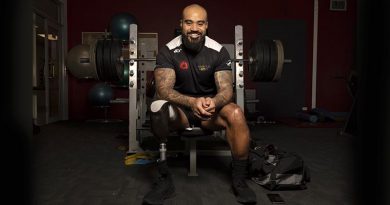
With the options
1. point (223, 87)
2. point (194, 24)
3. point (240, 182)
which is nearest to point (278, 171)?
point (240, 182)

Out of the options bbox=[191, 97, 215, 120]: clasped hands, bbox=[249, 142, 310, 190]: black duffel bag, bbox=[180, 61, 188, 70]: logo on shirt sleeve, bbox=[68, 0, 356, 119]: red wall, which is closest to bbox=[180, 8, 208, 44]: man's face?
bbox=[180, 61, 188, 70]: logo on shirt sleeve

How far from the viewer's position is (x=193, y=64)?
1.66 meters

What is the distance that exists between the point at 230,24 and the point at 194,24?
133 inches

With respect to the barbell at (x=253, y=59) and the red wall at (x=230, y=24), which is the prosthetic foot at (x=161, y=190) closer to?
the barbell at (x=253, y=59)

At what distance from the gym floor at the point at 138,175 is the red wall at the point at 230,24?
1.80m

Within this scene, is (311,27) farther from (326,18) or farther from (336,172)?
(336,172)

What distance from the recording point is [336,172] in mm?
1873

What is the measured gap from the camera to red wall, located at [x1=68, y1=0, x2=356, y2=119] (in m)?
4.69

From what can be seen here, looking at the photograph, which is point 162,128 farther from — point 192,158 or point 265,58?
point 265,58

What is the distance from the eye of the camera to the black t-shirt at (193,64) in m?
1.64

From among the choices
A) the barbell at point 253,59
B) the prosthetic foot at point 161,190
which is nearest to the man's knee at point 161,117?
the prosthetic foot at point 161,190

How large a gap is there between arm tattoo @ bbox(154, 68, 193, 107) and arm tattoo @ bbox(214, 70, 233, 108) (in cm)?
17

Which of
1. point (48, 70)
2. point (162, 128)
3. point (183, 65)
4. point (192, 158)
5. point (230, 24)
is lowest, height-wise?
point (192, 158)

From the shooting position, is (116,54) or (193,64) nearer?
(193,64)
